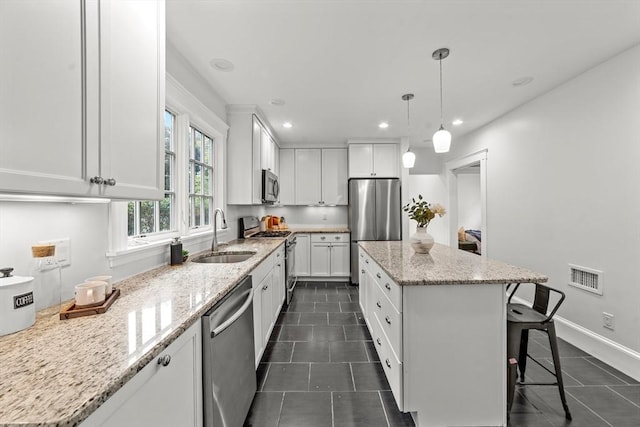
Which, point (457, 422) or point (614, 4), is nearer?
point (457, 422)

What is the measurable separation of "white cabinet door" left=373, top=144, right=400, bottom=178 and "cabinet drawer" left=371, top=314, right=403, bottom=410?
315 centimetres

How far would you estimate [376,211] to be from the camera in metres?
4.81

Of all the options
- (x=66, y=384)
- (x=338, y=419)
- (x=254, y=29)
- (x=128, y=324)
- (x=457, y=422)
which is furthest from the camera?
(x=254, y=29)

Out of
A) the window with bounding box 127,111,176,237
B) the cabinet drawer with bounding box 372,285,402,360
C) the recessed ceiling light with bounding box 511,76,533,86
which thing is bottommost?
the cabinet drawer with bounding box 372,285,402,360

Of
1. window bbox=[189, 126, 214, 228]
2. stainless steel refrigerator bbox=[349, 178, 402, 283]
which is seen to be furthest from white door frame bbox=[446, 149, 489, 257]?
window bbox=[189, 126, 214, 228]

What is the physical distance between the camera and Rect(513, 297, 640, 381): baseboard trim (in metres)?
2.12

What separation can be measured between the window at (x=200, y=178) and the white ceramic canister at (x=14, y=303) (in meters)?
1.70

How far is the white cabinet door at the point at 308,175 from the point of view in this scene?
209 inches

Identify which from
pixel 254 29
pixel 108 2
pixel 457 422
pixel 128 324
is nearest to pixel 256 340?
pixel 128 324

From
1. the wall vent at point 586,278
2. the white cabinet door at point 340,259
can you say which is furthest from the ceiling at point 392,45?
the white cabinet door at point 340,259

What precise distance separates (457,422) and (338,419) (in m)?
0.70

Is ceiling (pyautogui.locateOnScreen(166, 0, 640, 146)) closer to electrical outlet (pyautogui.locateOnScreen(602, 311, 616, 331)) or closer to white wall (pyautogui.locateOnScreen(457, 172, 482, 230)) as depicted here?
electrical outlet (pyautogui.locateOnScreen(602, 311, 616, 331))

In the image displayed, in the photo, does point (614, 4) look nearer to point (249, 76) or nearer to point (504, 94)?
point (504, 94)

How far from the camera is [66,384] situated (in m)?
0.64
